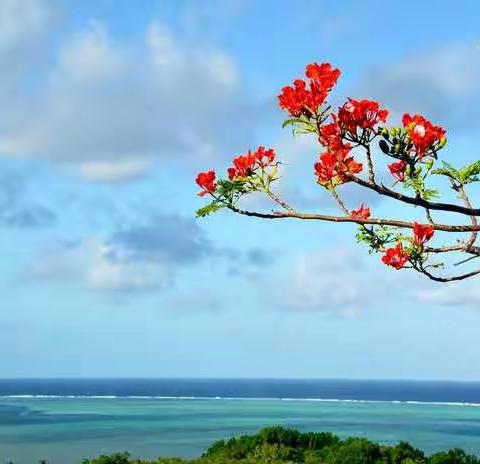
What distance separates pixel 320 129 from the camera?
6.72 meters

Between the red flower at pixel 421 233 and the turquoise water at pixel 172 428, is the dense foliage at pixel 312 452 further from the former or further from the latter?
the turquoise water at pixel 172 428

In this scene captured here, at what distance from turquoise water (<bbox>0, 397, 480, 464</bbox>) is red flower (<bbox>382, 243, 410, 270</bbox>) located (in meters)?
35.3

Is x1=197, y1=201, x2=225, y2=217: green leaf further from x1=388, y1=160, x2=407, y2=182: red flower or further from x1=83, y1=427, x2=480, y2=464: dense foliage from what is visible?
x1=83, y1=427, x2=480, y2=464: dense foliage

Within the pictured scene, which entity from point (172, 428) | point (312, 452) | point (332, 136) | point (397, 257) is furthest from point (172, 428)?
point (332, 136)

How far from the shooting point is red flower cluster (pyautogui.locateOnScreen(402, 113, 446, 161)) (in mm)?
A: 6586

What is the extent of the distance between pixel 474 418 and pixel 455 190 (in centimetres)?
7768

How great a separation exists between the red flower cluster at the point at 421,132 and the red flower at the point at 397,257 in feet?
4.36

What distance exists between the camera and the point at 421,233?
24.3 feet

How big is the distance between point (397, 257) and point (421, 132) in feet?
5.09

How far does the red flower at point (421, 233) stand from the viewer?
24.0 ft

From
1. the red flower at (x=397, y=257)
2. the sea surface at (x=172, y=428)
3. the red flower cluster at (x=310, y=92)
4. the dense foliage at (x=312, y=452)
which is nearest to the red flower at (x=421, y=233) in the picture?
the red flower at (x=397, y=257)

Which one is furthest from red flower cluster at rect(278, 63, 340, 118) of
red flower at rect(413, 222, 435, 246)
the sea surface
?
the sea surface

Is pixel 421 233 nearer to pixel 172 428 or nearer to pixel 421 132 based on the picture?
pixel 421 132

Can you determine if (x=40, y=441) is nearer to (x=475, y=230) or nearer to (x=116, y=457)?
(x=116, y=457)
